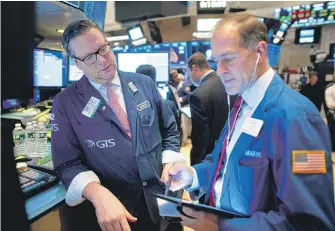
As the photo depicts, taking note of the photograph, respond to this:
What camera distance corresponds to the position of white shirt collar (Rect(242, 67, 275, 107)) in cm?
102

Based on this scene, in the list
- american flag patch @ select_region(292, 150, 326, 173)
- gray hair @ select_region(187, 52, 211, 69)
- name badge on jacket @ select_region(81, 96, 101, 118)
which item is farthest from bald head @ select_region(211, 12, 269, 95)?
gray hair @ select_region(187, 52, 211, 69)

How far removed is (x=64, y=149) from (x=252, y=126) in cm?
75

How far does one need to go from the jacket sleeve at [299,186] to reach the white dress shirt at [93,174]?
57 centimetres

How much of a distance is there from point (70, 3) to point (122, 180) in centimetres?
135

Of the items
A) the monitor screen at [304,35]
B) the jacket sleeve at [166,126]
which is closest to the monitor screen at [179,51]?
the monitor screen at [304,35]

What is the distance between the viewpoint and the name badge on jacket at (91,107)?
4.05 ft

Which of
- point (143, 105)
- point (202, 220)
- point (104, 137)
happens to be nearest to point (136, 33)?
point (143, 105)

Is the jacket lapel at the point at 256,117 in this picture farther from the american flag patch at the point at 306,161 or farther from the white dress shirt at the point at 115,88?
the white dress shirt at the point at 115,88

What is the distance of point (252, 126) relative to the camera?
96 cm

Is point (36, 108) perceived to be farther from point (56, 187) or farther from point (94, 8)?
point (56, 187)

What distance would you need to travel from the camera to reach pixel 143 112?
132 centimetres

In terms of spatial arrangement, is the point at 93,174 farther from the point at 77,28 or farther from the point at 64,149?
the point at 77,28

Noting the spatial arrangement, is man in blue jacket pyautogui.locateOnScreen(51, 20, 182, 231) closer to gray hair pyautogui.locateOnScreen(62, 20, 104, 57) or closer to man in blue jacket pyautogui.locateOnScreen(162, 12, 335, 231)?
gray hair pyautogui.locateOnScreen(62, 20, 104, 57)

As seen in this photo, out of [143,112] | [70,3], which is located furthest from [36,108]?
[143,112]
